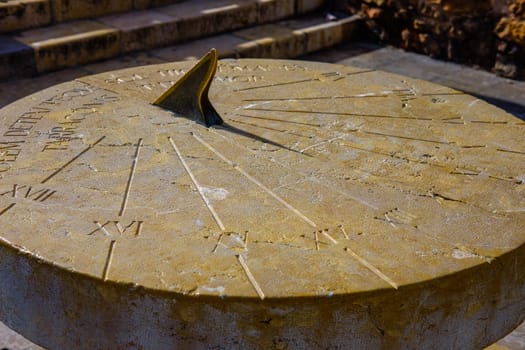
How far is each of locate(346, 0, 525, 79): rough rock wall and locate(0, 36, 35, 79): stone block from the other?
3.54 metres

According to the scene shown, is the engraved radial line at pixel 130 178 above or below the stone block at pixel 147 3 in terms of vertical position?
below

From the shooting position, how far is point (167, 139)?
3.41 meters

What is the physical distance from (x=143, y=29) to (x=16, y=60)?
1.15m

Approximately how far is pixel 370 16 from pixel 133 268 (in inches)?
235

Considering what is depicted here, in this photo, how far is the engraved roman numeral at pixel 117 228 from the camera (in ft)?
8.70

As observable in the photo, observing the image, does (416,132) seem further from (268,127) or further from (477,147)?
(268,127)

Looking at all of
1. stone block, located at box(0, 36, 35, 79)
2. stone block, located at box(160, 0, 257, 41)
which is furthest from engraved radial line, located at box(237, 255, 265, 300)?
stone block, located at box(160, 0, 257, 41)

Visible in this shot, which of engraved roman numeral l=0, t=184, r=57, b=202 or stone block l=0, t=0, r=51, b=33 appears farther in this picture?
stone block l=0, t=0, r=51, b=33

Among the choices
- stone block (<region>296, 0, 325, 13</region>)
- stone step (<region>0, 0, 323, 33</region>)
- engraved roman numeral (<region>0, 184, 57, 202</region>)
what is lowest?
engraved roman numeral (<region>0, 184, 57, 202</region>)

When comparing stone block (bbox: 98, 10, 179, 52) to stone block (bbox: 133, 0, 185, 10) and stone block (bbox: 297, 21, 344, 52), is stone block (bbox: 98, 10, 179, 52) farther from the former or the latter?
stone block (bbox: 297, 21, 344, 52)

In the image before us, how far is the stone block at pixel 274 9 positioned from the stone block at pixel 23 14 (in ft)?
6.67

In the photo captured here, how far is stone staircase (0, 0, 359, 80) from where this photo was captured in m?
6.11

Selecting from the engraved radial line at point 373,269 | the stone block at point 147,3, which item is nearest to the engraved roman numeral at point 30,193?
the engraved radial line at point 373,269

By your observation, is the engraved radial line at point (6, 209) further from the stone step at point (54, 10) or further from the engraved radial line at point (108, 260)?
the stone step at point (54, 10)
